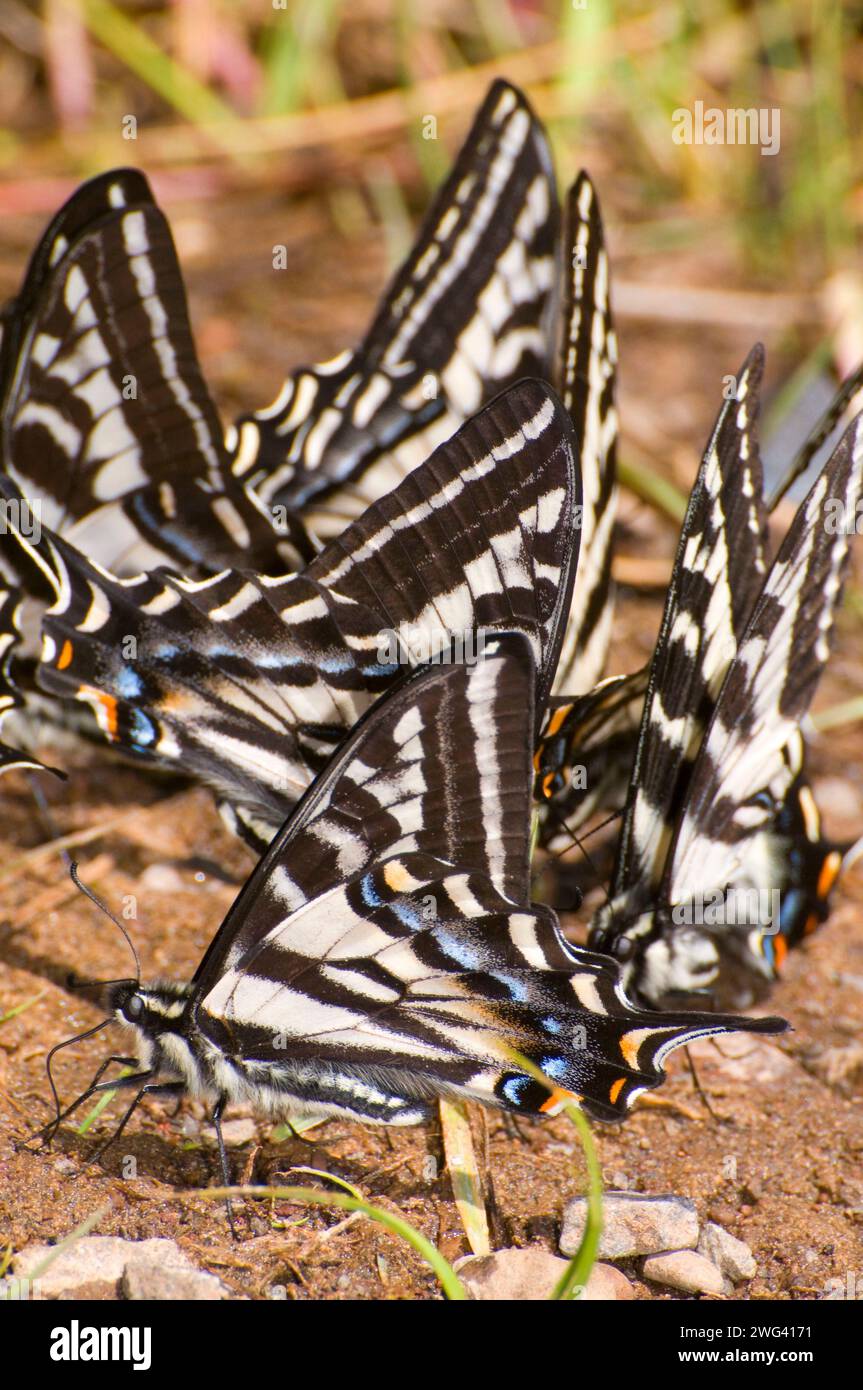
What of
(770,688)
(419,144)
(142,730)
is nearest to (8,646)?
(142,730)

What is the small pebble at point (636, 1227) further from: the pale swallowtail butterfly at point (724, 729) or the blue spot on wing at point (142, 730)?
the blue spot on wing at point (142, 730)

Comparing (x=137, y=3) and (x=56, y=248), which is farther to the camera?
(x=137, y=3)

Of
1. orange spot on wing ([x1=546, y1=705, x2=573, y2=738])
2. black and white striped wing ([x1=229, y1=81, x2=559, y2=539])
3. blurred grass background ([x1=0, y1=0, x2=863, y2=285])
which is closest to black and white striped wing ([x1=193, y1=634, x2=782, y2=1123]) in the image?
orange spot on wing ([x1=546, y1=705, x2=573, y2=738])

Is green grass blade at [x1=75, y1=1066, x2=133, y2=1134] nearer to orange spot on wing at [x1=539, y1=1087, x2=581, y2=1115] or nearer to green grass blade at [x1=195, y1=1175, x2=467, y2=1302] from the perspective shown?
green grass blade at [x1=195, y1=1175, x2=467, y2=1302]

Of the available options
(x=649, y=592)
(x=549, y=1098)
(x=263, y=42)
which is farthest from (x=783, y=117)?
(x=549, y=1098)

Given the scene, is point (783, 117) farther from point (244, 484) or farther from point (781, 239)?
point (244, 484)

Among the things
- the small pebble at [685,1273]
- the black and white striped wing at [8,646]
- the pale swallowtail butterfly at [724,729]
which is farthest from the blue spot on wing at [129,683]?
the small pebble at [685,1273]
